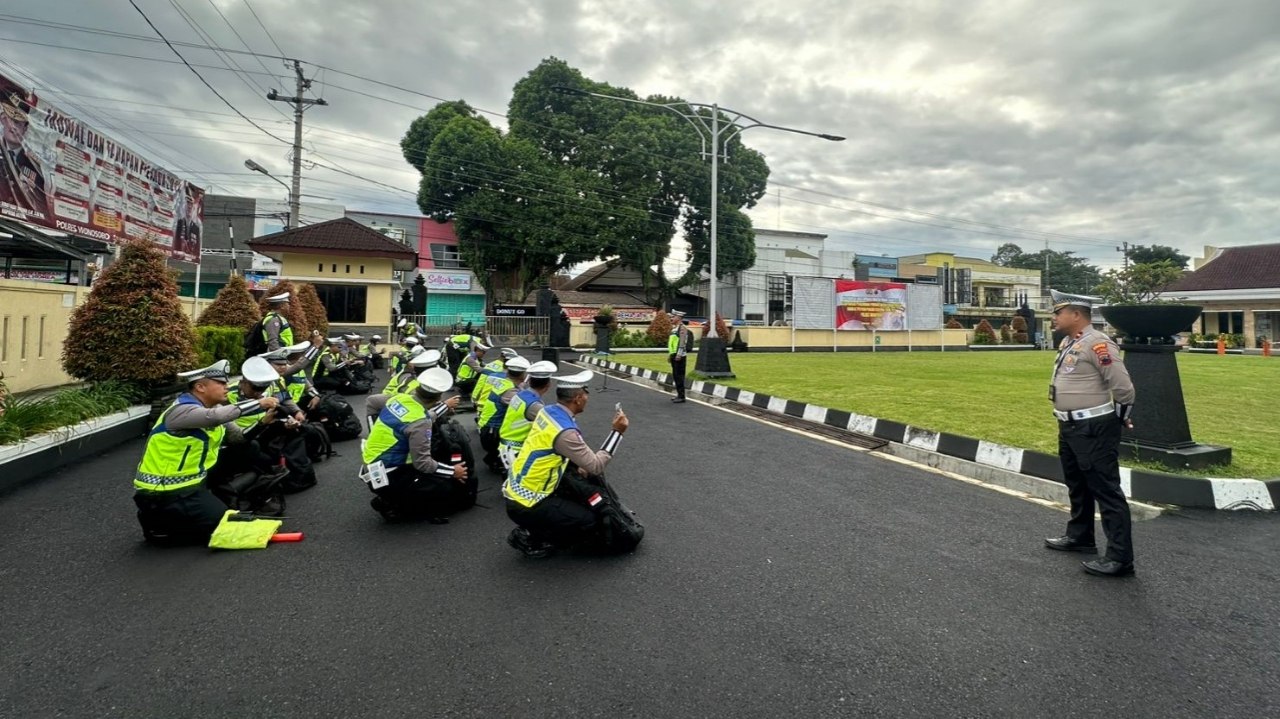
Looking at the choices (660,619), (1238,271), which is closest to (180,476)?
(660,619)

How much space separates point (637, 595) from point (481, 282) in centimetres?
3459

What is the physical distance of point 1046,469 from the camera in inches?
217

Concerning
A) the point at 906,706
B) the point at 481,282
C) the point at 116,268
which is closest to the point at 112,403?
the point at 116,268

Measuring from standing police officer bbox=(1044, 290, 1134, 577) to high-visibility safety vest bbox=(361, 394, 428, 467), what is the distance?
4267mm

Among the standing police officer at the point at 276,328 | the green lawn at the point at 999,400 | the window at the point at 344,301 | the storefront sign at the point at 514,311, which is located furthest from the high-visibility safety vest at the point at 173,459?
the storefront sign at the point at 514,311

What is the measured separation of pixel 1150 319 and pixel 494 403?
6.18m

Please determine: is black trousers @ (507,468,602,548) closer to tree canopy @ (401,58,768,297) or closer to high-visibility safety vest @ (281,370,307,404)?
high-visibility safety vest @ (281,370,307,404)

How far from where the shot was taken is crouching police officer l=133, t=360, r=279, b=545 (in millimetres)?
3729

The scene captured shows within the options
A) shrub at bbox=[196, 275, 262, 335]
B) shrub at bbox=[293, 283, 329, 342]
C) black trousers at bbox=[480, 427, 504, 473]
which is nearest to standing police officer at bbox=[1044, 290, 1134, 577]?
black trousers at bbox=[480, 427, 504, 473]

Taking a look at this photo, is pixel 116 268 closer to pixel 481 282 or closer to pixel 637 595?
pixel 637 595

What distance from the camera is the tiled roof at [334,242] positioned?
79.4ft

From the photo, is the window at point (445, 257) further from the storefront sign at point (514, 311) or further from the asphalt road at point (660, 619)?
the asphalt road at point (660, 619)

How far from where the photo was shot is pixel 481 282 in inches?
1415

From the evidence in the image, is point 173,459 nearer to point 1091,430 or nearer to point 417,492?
point 417,492
